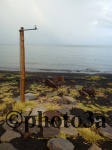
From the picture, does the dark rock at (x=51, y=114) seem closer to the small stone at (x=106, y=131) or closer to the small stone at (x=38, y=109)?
the small stone at (x=38, y=109)

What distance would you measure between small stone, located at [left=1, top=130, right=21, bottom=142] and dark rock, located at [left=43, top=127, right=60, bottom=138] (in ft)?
3.13

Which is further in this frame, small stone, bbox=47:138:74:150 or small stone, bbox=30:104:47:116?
small stone, bbox=30:104:47:116

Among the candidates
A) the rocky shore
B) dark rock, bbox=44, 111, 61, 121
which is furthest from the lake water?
dark rock, bbox=44, 111, 61, 121

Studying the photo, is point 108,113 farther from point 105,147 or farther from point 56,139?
point 56,139

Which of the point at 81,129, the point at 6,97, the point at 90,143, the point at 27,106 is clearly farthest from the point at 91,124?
the point at 6,97

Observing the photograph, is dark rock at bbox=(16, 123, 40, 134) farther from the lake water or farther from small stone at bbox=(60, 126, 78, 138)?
the lake water

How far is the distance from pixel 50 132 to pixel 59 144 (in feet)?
3.09

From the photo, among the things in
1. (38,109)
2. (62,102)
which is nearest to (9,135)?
(38,109)

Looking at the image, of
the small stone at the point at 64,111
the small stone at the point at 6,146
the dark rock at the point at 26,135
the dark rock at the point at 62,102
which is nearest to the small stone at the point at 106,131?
the small stone at the point at 64,111

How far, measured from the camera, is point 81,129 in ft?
23.0

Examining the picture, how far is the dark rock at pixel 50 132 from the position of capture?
21.3 ft

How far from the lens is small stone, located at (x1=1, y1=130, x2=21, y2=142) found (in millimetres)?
6185

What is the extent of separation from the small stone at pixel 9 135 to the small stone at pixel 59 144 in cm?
130

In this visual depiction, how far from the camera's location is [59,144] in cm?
576
